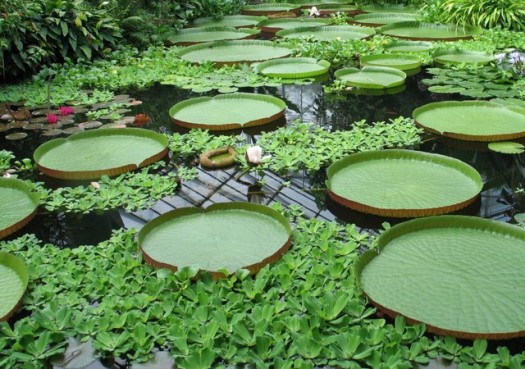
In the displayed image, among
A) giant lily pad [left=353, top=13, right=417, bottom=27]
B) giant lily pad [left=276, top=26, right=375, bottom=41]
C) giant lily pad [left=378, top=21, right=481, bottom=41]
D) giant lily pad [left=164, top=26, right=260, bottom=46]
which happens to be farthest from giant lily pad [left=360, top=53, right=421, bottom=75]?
giant lily pad [left=353, top=13, right=417, bottom=27]

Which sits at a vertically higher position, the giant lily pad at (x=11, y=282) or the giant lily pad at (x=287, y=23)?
the giant lily pad at (x=287, y=23)

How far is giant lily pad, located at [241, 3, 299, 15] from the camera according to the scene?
9798 millimetres

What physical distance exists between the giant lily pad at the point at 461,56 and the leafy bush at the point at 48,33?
3779mm

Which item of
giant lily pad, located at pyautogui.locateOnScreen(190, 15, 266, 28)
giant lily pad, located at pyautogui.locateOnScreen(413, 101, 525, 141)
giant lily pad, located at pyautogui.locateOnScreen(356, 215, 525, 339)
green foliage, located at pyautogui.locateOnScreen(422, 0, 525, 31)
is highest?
green foliage, located at pyautogui.locateOnScreen(422, 0, 525, 31)

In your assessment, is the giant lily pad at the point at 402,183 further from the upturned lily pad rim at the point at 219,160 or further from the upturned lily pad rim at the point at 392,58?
the upturned lily pad rim at the point at 392,58

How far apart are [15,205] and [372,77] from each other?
3.60 m

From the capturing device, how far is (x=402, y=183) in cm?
332

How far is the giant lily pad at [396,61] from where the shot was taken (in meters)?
5.96

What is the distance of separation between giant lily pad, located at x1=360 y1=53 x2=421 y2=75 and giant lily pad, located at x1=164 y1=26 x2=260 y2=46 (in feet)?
7.41

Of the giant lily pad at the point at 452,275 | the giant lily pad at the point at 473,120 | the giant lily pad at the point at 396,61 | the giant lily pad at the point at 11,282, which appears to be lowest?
the giant lily pad at the point at 452,275

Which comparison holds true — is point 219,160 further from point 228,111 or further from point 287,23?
point 287,23

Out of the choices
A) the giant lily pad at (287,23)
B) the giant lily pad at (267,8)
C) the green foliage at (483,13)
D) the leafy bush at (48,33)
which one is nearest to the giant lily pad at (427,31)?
the green foliage at (483,13)

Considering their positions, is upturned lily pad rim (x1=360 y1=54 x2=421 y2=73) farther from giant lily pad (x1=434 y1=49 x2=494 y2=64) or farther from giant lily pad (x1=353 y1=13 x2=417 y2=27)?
giant lily pad (x1=353 y1=13 x2=417 y2=27)

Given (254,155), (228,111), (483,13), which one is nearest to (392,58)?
(483,13)
